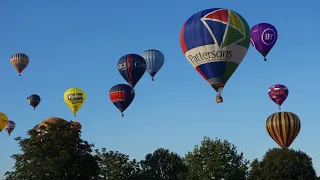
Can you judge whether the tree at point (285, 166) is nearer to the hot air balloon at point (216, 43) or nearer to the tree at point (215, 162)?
the tree at point (215, 162)

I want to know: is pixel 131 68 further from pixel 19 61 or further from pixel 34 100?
pixel 34 100

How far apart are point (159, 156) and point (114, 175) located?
1205 inches

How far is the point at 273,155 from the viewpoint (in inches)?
3797

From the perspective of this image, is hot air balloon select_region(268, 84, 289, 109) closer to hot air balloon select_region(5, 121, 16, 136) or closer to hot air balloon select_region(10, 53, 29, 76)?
hot air balloon select_region(10, 53, 29, 76)

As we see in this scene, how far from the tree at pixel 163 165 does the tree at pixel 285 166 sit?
86.5 ft

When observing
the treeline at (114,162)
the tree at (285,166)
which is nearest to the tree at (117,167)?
the treeline at (114,162)

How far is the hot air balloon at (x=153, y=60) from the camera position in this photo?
9525 cm

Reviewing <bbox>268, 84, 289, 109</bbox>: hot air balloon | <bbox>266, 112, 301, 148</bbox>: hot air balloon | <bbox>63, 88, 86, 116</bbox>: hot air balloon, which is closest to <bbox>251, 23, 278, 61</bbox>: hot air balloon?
<bbox>266, 112, 301, 148</bbox>: hot air balloon

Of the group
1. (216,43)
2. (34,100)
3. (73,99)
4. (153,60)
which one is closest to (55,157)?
(216,43)

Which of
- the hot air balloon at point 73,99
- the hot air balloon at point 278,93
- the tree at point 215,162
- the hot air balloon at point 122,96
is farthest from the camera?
the hot air balloon at point 278,93

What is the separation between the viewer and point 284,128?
300 ft

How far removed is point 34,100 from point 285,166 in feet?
176

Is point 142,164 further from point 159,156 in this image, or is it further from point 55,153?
point 55,153

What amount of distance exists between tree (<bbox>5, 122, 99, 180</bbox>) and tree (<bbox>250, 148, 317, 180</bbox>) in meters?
44.4
